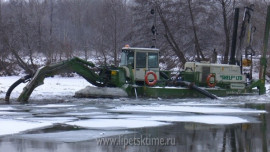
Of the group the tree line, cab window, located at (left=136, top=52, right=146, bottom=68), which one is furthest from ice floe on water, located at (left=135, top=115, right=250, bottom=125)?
the tree line

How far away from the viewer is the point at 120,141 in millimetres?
12141

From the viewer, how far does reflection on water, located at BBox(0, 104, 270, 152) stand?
11.2 m

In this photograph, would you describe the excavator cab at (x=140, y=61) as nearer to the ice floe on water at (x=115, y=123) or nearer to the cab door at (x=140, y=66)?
the cab door at (x=140, y=66)

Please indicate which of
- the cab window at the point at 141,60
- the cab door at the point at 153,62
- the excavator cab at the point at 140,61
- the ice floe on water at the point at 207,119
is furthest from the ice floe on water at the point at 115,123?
the cab door at the point at 153,62

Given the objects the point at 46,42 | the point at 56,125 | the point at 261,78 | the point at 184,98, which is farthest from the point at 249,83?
the point at 46,42

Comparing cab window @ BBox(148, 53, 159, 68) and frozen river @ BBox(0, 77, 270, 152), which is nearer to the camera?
frozen river @ BBox(0, 77, 270, 152)

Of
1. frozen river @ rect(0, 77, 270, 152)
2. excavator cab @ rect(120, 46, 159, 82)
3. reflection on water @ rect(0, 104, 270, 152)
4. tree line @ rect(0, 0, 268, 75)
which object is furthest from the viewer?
tree line @ rect(0, 0, 268, 75)

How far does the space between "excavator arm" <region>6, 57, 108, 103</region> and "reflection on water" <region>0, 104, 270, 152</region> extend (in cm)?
1048

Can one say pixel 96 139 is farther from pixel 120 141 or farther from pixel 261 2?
pixel 261 2

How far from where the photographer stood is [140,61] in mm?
26281

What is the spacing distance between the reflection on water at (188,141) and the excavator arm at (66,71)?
1048 cm

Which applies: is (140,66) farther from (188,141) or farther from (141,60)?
(188,141)

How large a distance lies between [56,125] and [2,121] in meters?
1.97

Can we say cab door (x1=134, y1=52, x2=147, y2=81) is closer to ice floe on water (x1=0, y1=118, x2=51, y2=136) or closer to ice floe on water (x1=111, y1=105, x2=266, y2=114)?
ice floe on water (x1=111, y1=105, x2=266, y2=114)
